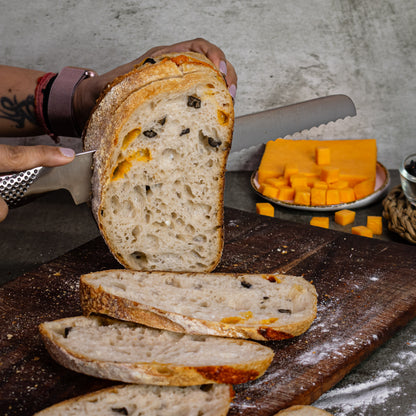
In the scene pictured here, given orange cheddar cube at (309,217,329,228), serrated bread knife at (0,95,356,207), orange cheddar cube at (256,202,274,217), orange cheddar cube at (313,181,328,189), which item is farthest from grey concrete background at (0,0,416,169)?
orange cheddar cube at (309,217,329,228)

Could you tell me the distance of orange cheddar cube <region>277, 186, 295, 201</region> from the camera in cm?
318

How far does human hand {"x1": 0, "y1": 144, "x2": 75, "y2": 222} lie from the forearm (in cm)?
107

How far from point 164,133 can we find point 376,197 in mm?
1522

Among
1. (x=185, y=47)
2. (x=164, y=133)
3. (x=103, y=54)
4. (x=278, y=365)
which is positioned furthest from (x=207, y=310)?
(x=103, y=54)

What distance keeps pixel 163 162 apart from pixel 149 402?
96 cm

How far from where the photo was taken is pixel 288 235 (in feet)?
8.57

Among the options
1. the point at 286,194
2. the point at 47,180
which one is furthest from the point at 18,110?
the point at 286,194

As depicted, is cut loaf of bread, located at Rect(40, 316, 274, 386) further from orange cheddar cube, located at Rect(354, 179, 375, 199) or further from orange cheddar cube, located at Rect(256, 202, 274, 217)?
orange cheddar cube, located at Rect(354, 179, 375, 199)

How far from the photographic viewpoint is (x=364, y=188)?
3141 mm

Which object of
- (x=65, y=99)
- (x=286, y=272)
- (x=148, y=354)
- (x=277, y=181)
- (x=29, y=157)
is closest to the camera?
(x=148, y=354)

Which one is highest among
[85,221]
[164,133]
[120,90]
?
[120,90]

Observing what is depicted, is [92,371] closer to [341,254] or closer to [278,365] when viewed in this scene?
[278,365]

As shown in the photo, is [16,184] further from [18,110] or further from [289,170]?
[289,170]

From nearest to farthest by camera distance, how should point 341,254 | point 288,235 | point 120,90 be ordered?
point 120,90 < point 341,254 < point 288,235
